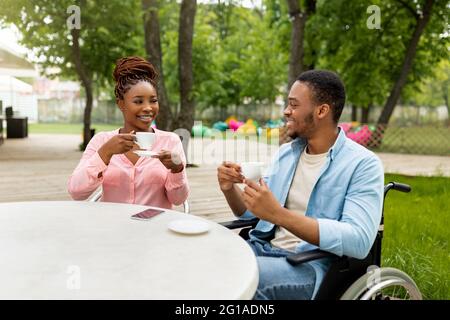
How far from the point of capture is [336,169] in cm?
178

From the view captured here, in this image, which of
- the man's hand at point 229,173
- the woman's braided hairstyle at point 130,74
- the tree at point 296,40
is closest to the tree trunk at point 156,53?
the tree at point 296,40

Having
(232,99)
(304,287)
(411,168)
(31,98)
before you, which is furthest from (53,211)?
(31,98)

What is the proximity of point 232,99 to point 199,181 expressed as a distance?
18.3 meters

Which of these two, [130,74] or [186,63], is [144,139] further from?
[186,63]

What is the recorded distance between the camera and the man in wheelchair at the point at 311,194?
1.56 metres

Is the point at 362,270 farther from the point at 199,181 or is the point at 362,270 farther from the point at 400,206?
the point at 199,181

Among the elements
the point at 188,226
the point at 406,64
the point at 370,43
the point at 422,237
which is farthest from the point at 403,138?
the point at 188,226

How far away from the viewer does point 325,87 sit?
1840 mm

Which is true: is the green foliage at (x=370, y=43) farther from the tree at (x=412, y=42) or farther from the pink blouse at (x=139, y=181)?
the pink blouse at (x=139, y=181)

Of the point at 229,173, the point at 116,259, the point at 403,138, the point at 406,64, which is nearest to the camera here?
the point at 116,259

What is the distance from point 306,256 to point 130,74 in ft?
4.25

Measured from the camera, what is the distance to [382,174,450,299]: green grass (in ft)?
9.41

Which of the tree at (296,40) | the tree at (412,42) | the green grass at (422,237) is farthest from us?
the tree at (412,42)

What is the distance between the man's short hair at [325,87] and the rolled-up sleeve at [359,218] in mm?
281
